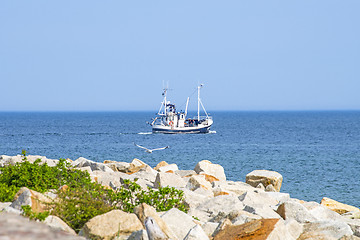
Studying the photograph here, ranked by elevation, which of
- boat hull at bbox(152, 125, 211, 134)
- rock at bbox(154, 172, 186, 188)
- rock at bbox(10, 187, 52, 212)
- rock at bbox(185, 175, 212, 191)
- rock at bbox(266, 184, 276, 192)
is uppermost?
rock at bbox(10, 187, 52, 212)

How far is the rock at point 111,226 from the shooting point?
24.1 ft

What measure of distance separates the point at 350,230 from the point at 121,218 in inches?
178

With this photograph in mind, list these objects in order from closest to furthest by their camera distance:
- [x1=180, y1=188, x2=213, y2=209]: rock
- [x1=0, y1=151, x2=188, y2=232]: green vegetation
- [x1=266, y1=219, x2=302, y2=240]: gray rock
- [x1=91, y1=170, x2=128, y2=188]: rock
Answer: [x1=266, y1=219, x2=302, y2=240]: gray rock < [x1=0, y1=151, x2=188, y2=232]: green vegetation < [x1=180, y1=188, x2=213, y2=209]: rock < [x1=91, y1=170, x2=128, y2=188]: rock

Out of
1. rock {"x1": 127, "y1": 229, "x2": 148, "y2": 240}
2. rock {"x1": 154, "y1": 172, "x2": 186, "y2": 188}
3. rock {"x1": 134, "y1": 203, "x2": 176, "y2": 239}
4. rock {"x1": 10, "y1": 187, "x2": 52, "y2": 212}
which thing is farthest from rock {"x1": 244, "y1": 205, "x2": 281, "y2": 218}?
rock {"x1": 154, "y1": 172, "x2": 186, "y2": 188}

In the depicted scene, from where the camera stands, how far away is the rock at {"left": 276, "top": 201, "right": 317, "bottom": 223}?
410 inches

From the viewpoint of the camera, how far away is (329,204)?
16.1m

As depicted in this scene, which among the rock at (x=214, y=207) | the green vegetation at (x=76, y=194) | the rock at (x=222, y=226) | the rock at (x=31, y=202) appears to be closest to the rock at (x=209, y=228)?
the rock at (x=222, y=226)

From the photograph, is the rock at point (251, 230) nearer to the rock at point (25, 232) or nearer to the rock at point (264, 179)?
the rock at point (25, 232)

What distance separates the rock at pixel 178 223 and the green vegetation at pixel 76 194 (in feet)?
3.49

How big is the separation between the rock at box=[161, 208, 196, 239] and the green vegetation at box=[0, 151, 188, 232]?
1062 mm

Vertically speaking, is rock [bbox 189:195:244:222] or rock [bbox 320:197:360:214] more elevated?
rock [bbox 189:195:244:222]

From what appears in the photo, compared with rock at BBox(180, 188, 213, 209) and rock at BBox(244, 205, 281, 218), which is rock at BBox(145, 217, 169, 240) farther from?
rock at BBox(180, 188, 213, 209)

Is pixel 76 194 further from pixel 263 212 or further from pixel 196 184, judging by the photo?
pixel 196 184

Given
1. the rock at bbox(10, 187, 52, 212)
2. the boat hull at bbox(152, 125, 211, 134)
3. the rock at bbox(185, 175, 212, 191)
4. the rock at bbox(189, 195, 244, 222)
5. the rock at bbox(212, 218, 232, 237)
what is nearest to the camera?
the rock at bbox(10, 187, 52, 212)
